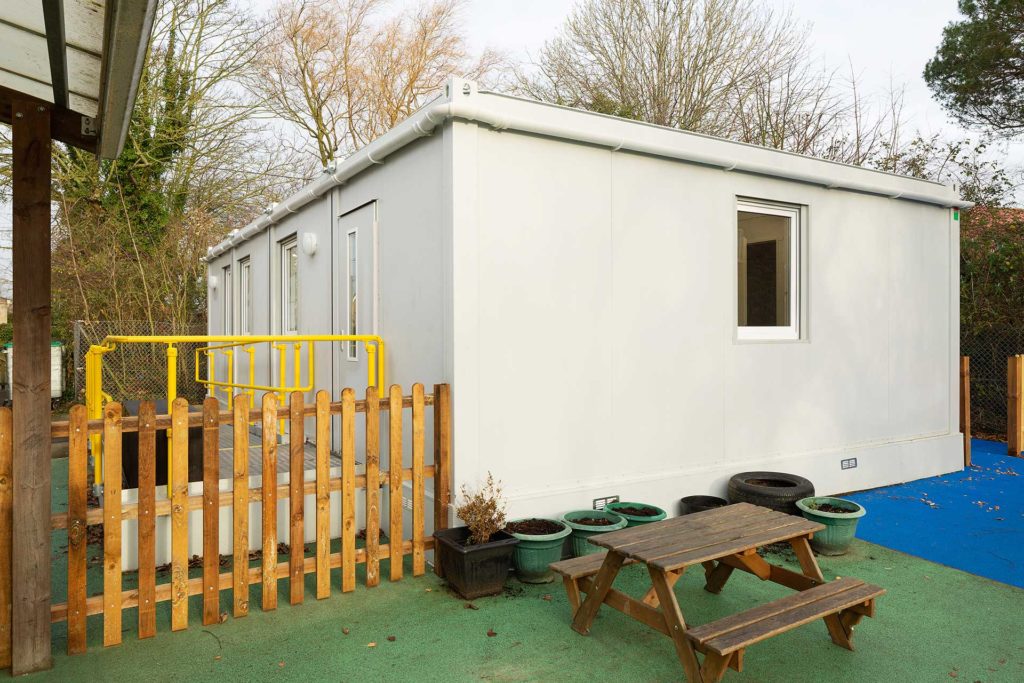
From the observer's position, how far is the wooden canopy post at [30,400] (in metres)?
2.93

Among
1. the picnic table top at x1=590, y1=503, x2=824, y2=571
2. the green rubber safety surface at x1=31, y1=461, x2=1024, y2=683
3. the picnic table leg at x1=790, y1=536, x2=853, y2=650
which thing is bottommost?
the green rubber safety surface at x1=31, y1=461, x2=1024, y2=683

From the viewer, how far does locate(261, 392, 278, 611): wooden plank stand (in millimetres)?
3582

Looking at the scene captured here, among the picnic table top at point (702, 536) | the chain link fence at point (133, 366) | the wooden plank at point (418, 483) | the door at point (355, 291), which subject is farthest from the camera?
the chain link fence at point (133, 366)

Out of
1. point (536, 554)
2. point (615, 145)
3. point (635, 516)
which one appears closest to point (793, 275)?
point (615, 145)

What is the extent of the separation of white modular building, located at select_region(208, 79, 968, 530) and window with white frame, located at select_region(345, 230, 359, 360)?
0.08 feet

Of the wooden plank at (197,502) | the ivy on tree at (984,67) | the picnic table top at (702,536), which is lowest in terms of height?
the picnic table top at (702,536)

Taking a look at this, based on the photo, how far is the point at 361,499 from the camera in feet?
16.0

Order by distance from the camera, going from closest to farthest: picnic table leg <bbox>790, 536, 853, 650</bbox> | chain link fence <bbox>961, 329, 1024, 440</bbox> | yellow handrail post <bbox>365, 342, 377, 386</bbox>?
picnic table leg <bbox>790, 536, 853, 650</bbox> → yellow handrail post <bbox>365, 342, 377, 386</bbox> → chain link fence <bbox>961, 329, 1024, 440</bbox>

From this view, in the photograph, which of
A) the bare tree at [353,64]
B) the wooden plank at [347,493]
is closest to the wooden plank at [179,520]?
the wooden plank at [347,493]

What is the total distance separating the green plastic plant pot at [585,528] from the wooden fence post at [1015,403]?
582 centimetres

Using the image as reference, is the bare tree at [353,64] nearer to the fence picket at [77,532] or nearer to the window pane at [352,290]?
the window pane at [352,290]

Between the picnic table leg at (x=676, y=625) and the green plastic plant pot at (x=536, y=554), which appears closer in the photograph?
the picnic table leg at (x=676, y=625)

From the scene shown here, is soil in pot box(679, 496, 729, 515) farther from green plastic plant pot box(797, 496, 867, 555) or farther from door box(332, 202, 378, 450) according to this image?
door box(332, 202, 378, 450)

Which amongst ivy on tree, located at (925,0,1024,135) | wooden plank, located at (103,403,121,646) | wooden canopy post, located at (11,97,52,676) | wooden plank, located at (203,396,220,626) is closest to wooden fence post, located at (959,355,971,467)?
wooden plank, located at (203,396,220,626)
